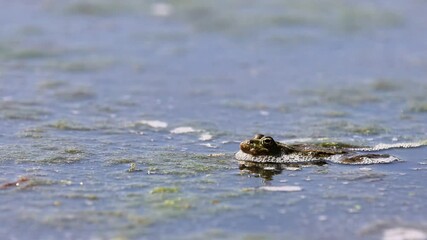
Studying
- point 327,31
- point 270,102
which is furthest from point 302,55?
point 270,102


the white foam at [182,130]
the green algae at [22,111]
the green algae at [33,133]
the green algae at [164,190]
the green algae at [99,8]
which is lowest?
the green algae at [164,190]

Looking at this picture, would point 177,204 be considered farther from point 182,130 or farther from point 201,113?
point 201,113

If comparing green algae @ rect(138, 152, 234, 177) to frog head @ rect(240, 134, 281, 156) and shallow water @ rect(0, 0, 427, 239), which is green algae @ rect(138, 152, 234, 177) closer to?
shallow water @ rect(0, 0, 427, 239)

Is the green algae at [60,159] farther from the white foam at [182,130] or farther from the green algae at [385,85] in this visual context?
the green algae at [385,85]

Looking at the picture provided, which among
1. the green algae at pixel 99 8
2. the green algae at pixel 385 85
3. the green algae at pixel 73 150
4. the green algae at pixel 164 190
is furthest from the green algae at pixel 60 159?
the green algae at pixel 99 8

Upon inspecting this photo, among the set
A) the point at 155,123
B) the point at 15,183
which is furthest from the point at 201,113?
the point at 15,183

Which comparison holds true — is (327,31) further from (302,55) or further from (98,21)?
(98,21)
